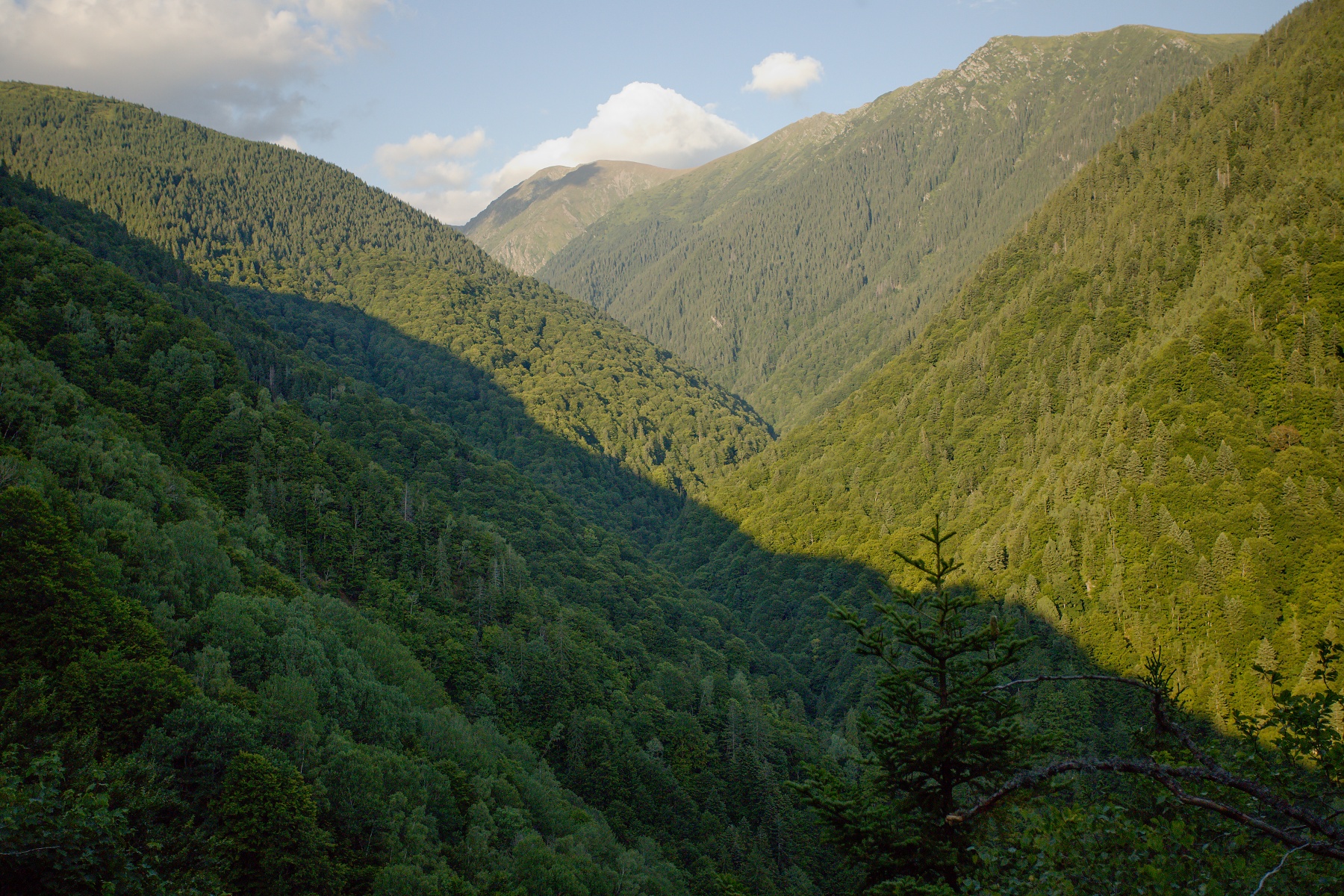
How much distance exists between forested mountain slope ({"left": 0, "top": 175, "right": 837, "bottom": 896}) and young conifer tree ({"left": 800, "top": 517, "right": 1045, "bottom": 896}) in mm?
2048

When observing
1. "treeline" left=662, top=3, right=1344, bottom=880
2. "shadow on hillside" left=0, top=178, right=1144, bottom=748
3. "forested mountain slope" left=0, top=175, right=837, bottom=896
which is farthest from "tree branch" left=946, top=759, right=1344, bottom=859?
"shadow on hillside" left=0, top=178, right=1144, bottom=748

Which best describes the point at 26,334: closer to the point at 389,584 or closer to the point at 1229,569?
the point at 389,584

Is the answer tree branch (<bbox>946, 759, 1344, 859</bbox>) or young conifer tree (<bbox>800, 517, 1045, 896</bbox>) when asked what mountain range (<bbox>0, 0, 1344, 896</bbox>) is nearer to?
tree branch (<bbox>946, 759, 1344, 859</bbox>)

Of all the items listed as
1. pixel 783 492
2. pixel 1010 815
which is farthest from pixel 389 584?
pixel 783 492

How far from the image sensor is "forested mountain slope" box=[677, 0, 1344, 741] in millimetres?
94938

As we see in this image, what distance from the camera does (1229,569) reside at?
313 feet

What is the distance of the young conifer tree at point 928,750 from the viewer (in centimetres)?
1551

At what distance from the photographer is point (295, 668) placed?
5044 centimetres

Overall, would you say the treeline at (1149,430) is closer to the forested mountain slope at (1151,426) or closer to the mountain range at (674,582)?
the forested mountain slope at (1151,426)

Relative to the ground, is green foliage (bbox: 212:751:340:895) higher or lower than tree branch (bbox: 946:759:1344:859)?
lower

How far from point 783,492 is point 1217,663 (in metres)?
114

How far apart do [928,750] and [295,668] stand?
47.2 m

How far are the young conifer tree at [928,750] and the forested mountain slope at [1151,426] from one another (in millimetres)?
54375

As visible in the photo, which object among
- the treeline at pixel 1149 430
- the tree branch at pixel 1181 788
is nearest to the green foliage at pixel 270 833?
the tree branch at pixel 1181 788
